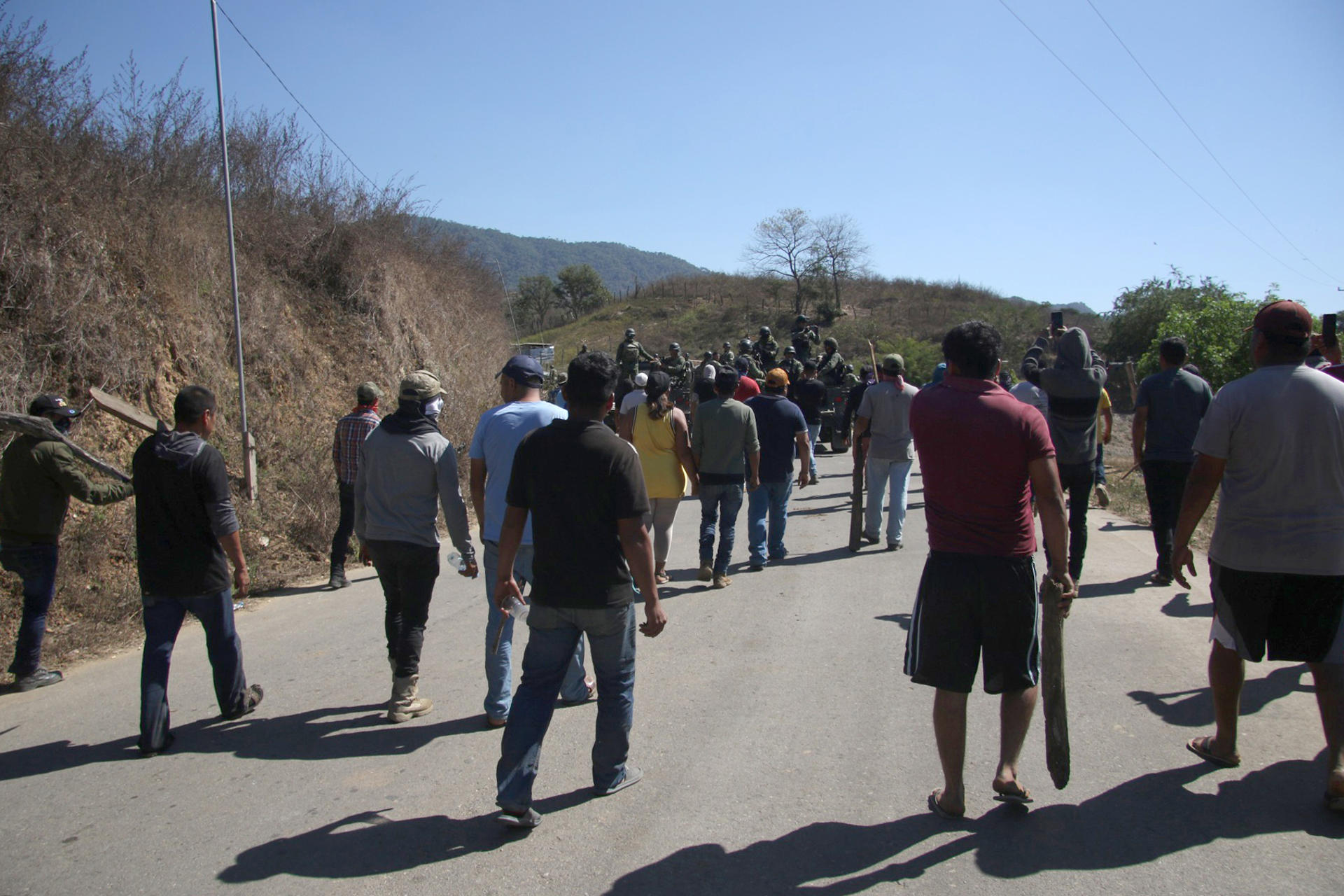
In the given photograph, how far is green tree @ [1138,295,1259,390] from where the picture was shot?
1616 centimetres

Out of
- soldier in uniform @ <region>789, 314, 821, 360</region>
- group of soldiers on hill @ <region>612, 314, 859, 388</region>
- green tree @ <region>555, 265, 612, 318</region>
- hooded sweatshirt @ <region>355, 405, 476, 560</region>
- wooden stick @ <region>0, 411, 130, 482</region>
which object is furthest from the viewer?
green tree @ <region>555, 265, 612, 318</region>

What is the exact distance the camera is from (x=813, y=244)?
52.3m

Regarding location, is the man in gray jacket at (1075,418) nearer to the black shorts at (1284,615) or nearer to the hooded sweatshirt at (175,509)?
the black shorts at (1284,615)

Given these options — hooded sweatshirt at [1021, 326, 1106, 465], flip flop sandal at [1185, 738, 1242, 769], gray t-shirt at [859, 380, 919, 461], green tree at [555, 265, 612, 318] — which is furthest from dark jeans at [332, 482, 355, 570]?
green tree at [555, 265, 612, 318]

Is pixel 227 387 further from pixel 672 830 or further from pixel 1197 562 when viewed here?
pixel 1197 562

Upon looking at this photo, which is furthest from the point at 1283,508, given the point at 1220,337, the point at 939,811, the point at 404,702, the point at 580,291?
the point at 580,291

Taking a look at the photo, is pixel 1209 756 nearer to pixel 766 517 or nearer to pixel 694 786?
pixel 694 786

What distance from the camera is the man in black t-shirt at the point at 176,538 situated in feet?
14.5

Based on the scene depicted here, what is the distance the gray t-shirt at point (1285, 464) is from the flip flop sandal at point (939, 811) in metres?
1.59

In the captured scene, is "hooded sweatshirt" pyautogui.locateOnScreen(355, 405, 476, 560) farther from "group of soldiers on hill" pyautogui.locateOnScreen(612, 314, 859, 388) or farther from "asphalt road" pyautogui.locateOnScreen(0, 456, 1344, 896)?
"group of soldiers on hill" pyautogui.locateOnScreen(612, 314, 859, 388)

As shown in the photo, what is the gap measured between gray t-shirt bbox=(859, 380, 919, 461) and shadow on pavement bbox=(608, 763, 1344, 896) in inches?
204

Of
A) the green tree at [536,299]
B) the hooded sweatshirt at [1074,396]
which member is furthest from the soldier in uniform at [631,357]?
the green tree at [536,299]

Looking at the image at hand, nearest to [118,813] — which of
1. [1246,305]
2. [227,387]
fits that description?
[227,387]

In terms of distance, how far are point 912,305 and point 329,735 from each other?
52.5 m
